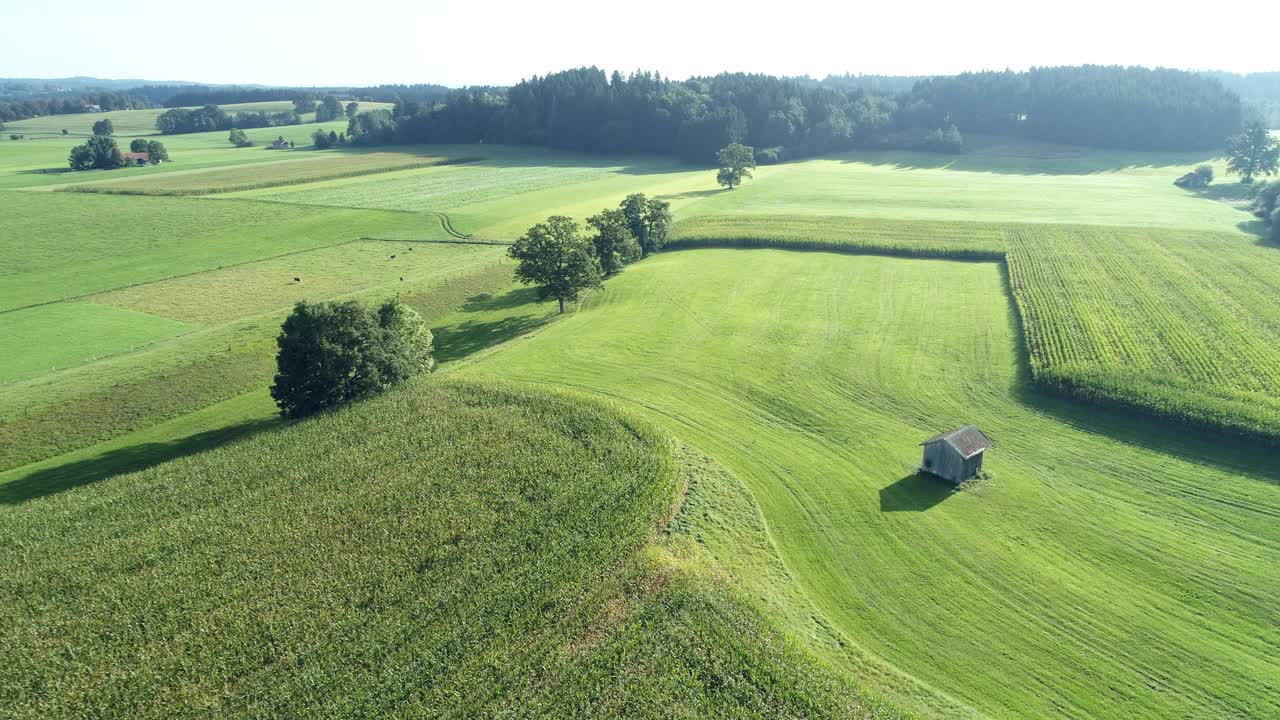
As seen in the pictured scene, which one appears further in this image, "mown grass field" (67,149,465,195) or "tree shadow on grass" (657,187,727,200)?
"tree shadow on grass" (657,187,727,200)

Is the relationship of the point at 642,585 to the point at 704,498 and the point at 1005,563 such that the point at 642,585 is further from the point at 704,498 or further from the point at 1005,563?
the point at 1005,563

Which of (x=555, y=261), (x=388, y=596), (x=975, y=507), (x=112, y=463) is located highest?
(x=555, y=261)

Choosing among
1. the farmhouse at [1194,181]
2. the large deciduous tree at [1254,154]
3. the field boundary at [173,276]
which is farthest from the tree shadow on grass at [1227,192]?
the field boundary at [173,276]

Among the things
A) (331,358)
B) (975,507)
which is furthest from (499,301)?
(975,507)

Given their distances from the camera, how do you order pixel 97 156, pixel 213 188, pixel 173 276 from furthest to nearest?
pixel 97 156 → pixel 213 188 → pixel 173 276

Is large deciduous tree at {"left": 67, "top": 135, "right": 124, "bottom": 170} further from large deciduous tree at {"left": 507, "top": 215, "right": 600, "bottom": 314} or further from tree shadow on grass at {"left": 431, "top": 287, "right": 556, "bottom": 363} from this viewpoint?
large deciduous tree at {"left": 507, "top": 215, "right": 600, "bottom": 314}

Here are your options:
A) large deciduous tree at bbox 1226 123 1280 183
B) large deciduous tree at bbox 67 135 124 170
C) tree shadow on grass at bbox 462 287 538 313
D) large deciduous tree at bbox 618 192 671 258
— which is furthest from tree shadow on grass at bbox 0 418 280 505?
large deciduous tree at bbox 1226 123 1280 183

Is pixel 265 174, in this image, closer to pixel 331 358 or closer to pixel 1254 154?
pixel 331 358
